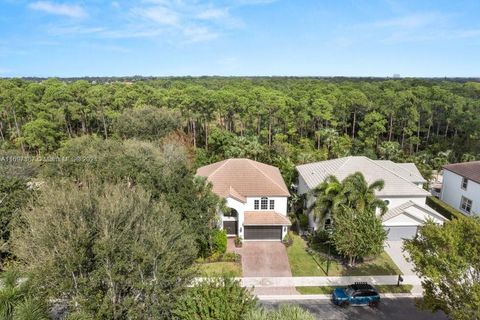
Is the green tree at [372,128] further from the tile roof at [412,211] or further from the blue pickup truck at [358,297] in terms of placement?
the blue pickup truck at [358,297]

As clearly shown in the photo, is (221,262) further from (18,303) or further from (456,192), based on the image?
(456,192)

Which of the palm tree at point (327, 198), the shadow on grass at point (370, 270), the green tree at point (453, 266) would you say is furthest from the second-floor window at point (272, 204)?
the green tree at point (453, 266)

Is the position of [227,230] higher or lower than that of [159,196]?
lower

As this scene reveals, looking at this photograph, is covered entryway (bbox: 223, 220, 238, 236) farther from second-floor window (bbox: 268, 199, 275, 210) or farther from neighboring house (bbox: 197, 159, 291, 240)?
second-floor window (bbox: 268, 199, 275, 210)

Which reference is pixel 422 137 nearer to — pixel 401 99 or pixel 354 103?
pixel 401 99

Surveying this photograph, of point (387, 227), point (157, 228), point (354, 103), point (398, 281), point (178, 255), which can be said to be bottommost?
point (398, 281)

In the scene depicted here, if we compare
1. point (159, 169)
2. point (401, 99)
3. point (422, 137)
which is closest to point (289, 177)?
point (159, 169)
